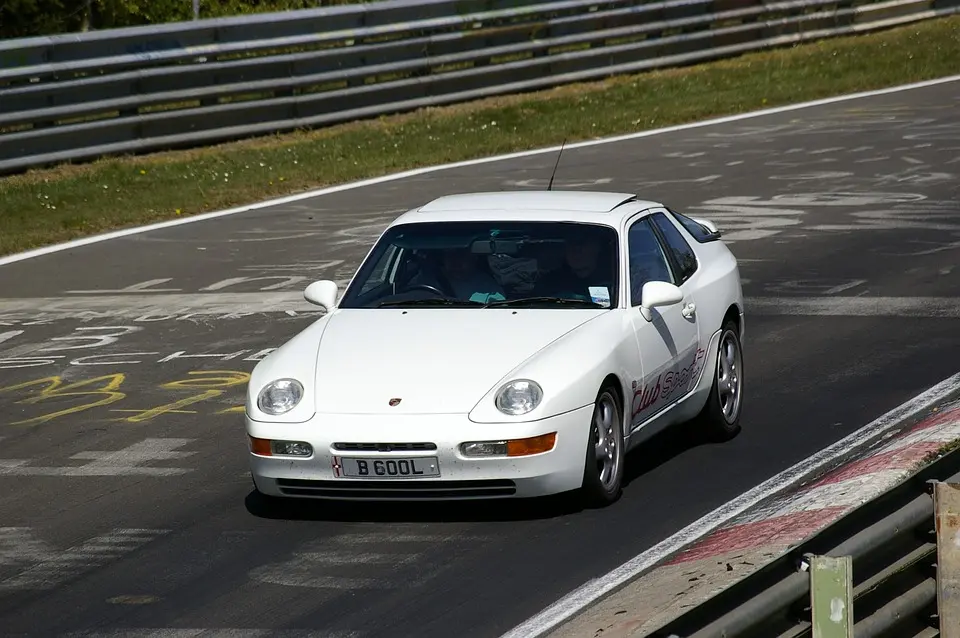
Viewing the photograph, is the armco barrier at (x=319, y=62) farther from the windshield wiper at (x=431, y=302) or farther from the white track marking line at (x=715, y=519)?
the white track marking line at (x=715, y=519)

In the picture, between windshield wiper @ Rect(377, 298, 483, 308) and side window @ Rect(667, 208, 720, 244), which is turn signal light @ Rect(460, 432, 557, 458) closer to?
windshield wiper @ Rect(377, 298, 483, 308)

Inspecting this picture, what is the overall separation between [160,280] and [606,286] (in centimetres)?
762

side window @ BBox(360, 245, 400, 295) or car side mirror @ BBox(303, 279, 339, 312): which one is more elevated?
side window @ BBox(360, 245, 400, 295)

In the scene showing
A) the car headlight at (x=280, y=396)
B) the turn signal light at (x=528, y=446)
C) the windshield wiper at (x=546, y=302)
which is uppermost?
the windshield wiper at (x=546, y=302)

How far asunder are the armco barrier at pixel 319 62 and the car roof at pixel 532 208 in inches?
450

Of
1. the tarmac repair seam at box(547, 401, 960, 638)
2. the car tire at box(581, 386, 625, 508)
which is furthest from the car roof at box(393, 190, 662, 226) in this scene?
the tarmac repair seam at box(547, 401, 960, 638)

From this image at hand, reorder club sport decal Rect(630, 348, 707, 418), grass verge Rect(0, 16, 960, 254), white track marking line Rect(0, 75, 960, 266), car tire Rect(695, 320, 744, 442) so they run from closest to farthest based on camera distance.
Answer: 1. club sport decal Rect(630, 348, 707, 418)
2. car tire Rect(695, 320, 744, 442)
3. white track marking line Rect(0, 75, 960, 266)
4. grass verge Rect(0, 16, 960, 254)

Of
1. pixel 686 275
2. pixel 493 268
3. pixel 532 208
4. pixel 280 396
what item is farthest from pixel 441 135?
pixel 280 396

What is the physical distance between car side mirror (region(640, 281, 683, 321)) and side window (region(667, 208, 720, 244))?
151 centimetres

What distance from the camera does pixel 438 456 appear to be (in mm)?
7840

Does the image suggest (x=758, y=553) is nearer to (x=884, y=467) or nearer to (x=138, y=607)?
(x=884, y=467)

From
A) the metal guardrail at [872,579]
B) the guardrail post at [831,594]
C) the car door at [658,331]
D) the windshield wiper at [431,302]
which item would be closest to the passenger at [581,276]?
the car door at [658,331]

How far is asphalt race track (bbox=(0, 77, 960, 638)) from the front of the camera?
721cm

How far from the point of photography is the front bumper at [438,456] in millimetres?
7848
